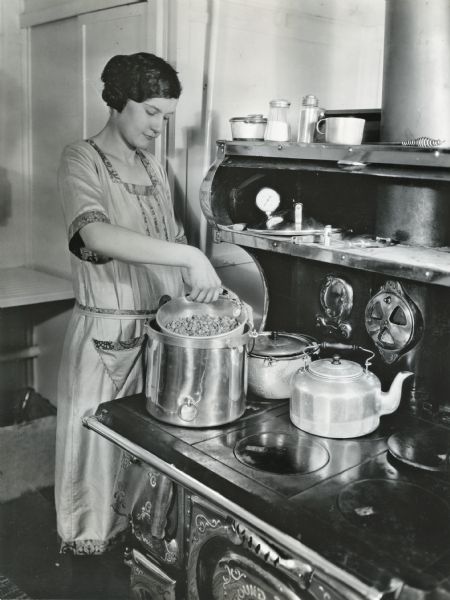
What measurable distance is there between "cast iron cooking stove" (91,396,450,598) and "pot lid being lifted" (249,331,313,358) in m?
0.17

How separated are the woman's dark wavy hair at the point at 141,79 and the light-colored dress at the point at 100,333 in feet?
0.79

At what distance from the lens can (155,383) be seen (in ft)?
6.53

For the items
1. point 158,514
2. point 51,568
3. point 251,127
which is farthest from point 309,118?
point 51,568

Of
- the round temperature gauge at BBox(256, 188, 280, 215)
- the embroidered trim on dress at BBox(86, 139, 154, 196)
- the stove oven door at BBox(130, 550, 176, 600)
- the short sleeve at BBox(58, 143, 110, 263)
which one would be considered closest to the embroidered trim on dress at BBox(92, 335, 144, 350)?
the short sleeve at BBox(58, 143, 110, 263)

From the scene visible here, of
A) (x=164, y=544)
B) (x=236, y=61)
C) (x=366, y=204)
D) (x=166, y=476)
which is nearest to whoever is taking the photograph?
(x=166, y=476)

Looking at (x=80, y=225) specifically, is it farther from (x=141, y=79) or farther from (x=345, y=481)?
(x=345, y=481)

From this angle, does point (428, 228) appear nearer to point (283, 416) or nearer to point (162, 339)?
point (283, 416)

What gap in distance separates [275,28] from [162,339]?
1.90 metres

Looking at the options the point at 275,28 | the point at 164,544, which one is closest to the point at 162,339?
the point at 164,544

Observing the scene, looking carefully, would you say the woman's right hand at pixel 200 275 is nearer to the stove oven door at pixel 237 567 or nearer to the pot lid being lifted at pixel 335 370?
the pot lid being lifted at pixel 335 370

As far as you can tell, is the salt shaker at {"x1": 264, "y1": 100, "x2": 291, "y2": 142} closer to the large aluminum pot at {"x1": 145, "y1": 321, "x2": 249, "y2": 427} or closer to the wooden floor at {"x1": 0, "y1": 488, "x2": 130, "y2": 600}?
the large aluminum pot at {"x1": 145, "y1": 321, "x2": 249, "y2": 427}

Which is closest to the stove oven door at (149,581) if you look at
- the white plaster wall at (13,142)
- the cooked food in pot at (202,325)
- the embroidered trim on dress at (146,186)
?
the cooked food in pot at (202,325)

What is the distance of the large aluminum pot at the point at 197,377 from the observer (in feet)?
6.23

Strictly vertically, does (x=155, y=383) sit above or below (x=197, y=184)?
below
